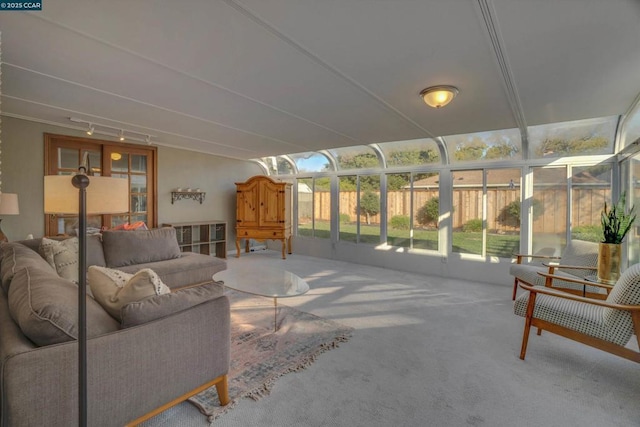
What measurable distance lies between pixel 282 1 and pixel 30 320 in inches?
73.3

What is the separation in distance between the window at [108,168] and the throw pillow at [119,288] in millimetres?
2819

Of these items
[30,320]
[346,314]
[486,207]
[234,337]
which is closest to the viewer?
[30,320]

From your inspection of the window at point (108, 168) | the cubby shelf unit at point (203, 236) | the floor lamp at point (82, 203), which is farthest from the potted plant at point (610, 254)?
the cubby shelf unit at point (203, 236)

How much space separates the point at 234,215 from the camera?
6.93m

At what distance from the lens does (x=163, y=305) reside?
1.49 metres

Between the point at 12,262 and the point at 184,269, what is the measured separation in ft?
5.55

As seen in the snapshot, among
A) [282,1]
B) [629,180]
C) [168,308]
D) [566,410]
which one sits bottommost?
[566,410]

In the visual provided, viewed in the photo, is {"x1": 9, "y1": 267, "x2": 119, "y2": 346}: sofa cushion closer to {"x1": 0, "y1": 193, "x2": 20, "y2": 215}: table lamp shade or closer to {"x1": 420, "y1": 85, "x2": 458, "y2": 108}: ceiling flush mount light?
{"x1": 0, "y1": 193, "x2": 20, "y2": 215}: table lamp shade

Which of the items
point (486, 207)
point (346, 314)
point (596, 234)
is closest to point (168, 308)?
point (346, 314)

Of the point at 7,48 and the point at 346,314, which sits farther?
the point at 346,314

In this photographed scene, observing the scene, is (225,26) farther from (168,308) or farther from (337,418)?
(337,418)

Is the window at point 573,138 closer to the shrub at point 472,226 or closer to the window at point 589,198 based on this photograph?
the window at point 589,198

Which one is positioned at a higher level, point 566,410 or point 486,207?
point 486,207

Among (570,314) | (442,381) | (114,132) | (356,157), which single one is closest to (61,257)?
(114,132)
